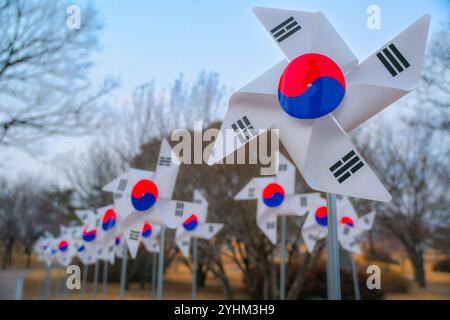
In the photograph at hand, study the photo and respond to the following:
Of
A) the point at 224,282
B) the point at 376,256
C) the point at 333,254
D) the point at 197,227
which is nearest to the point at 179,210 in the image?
the point at 197,227

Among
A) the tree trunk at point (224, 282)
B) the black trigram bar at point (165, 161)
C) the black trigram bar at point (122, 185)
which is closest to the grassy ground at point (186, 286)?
the tree trunk at point (224, 282)

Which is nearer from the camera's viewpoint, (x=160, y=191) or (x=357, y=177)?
(x=357, y=177)

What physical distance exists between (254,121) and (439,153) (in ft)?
59.3

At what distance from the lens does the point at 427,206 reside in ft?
73.2

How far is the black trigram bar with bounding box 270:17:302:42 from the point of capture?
152 inches

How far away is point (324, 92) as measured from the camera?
3.52 metres

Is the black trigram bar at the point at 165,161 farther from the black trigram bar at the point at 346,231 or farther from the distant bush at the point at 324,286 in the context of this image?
the distant bush at the point at 324,286

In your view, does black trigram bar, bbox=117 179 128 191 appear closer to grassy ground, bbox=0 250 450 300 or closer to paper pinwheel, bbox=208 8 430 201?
paper pinwheel, bbox=208 8 430 201

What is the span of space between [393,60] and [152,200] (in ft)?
16.1

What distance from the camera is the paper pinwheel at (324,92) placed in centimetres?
346

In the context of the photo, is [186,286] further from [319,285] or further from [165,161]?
[165,161]

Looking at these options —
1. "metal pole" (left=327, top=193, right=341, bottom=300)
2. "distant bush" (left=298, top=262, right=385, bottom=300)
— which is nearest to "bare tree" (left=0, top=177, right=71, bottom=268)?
"distant bush" (left=298, top=262, right=385, bottom=300)
